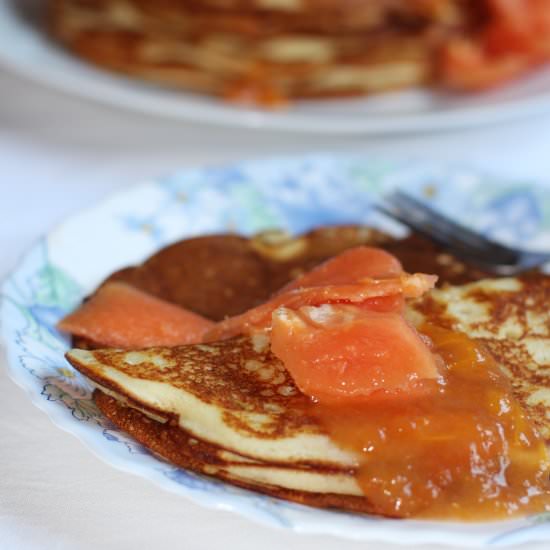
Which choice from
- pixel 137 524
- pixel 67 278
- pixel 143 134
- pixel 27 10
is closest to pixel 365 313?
pixel 137 524

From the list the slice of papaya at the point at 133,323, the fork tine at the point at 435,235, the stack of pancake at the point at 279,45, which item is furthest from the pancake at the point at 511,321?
the stack of pancake at the point at 279,45

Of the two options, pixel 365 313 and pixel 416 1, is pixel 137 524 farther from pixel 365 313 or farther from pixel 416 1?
pixel 416 1

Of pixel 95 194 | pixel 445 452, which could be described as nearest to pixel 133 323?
pixel 445 452

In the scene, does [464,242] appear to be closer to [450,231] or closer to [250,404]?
[450,231]

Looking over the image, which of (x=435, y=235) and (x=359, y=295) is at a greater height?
(x=359, y=295)

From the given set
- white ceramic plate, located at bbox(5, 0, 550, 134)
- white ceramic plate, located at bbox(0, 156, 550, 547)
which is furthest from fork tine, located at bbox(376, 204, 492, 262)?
white ceramic plate, located at bbox(5, 0, 550, 134)

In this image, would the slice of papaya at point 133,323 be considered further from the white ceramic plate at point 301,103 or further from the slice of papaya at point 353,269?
the white ceramic plate at point 301,103

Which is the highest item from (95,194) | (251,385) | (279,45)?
(279,45)
